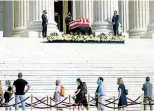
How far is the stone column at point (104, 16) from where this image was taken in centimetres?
4247

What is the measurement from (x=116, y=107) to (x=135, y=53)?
11.1 m

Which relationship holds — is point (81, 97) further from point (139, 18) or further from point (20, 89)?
point (139, 18)

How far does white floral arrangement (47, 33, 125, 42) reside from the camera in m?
39.1

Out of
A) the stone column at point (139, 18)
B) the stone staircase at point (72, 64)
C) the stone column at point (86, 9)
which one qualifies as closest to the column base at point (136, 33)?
the stone column at point (139, 18)

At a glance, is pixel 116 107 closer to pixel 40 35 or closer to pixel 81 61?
pixel 81 61

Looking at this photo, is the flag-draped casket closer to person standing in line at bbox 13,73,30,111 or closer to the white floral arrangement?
→ the white floral arrangement

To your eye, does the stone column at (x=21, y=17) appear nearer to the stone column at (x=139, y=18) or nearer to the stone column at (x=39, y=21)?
the stone column at (x=39, y=21)

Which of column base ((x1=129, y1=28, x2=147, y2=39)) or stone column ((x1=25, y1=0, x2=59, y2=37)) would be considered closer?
stone column ((x1=25, y1=0, x2=59, y2=37))

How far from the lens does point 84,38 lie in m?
39.7

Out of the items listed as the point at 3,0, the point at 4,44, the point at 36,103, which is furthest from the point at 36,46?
the point at 3,0

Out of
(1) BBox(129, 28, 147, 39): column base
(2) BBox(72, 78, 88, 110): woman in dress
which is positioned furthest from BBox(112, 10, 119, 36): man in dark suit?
(2) BBox(72, 78, 88, 110): woman in dress

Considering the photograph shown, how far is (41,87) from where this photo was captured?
29344 mm

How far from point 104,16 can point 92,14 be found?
1833 millimetres

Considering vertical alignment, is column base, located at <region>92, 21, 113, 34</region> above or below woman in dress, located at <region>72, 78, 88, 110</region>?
above
